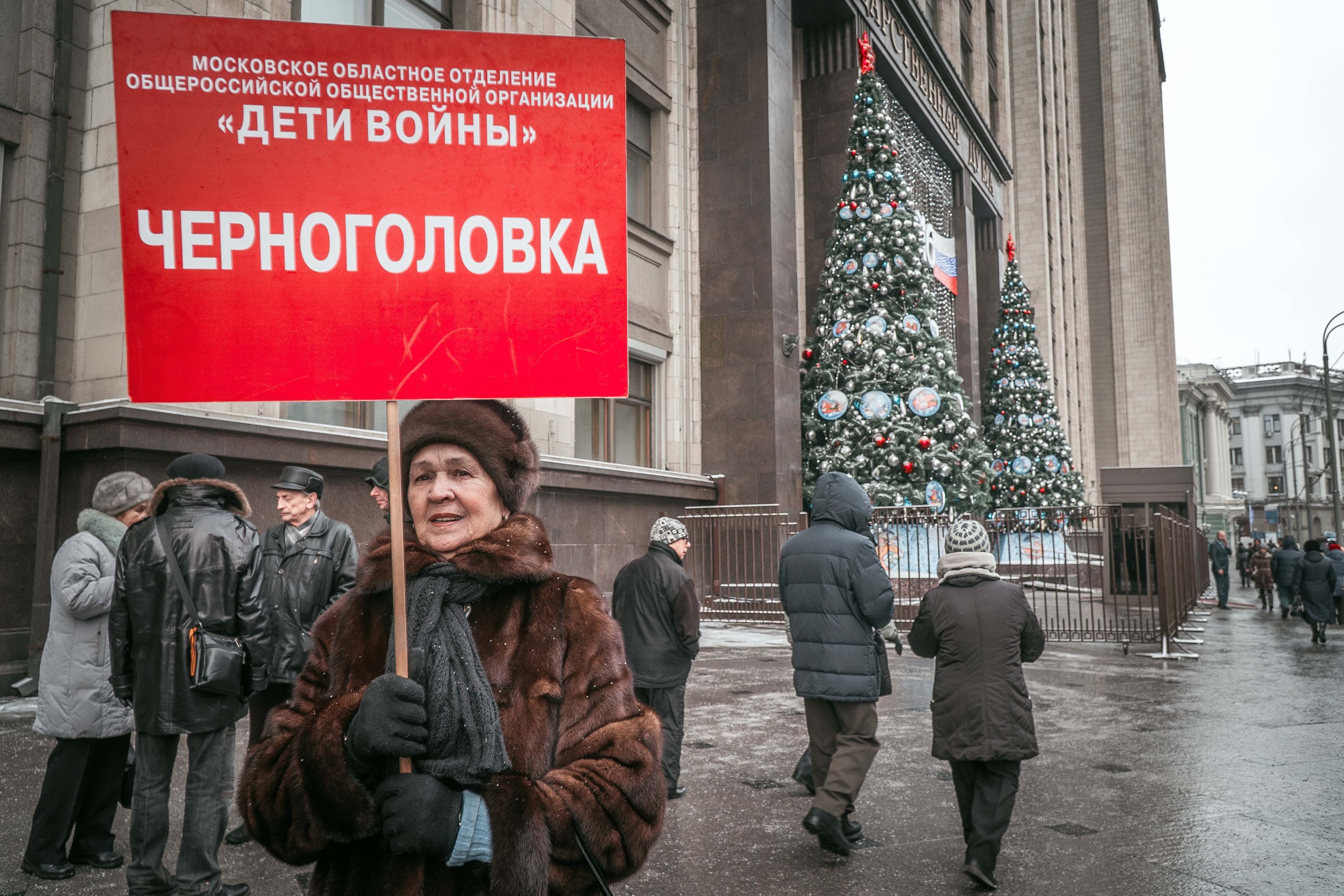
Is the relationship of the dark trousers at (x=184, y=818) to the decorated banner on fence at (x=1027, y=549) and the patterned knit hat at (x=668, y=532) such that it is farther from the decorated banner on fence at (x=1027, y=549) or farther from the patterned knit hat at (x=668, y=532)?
the decorated banner on fence at (x=1027, y=549)

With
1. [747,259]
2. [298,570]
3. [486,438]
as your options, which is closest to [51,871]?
[298,570]

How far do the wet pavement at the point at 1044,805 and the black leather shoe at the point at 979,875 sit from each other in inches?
2.5

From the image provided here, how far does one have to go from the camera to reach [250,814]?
2.18m

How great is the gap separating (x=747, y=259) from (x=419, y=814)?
17282 mm

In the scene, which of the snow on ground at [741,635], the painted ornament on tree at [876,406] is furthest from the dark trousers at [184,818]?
the painted ornament on tree at [876,406]

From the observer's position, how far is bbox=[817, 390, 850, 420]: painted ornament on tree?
1922cm

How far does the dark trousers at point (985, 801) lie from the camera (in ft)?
15.5

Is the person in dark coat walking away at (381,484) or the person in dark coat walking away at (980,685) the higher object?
the person in dark coat walking away at (381,484)

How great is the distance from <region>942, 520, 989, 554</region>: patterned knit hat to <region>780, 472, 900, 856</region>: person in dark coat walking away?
45 centimetres

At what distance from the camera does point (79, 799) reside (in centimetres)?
468

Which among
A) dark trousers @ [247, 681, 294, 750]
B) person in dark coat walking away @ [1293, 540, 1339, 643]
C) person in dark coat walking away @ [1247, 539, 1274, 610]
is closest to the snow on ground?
dark trousers @ [247, 681, 294, 750]

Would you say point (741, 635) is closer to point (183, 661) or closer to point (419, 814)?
point (183, 661)

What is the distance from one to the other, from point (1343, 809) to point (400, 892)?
6.08 metres

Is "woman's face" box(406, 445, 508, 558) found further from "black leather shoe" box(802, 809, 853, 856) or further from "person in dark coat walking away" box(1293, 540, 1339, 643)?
"person in dark coat walking away" box(1293, 540, 1339, 643)
